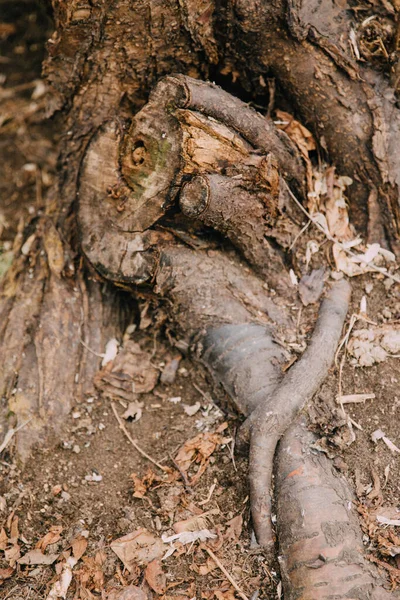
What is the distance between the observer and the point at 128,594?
6.93ft

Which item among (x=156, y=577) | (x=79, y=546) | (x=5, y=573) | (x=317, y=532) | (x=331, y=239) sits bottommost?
(x=5, y=573)

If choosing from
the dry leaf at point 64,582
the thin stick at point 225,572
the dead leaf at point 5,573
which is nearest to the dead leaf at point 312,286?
the thin stick at point 225,572

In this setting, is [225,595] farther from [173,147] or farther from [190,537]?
[173,147]

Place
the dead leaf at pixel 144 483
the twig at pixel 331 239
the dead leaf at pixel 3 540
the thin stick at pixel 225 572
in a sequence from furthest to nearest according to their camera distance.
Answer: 1. the twig at pixel 331 239
2. the dead leaf at pixel 144 483
3. the dead leaf at pixel 3 540
4. the thin stick at pixel 225 572

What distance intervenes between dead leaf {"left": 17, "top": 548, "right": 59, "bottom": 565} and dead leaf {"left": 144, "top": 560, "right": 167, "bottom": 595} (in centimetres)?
42

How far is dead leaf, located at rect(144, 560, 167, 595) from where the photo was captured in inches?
83.4

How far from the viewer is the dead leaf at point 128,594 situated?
2.11m

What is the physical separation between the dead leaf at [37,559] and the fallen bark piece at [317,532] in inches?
38.8

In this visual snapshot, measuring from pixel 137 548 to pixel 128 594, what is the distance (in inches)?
7.0

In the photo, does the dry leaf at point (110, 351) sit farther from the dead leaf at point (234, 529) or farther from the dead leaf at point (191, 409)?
the dead leaf at point (234, 529)

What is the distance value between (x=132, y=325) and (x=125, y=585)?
1.34 m

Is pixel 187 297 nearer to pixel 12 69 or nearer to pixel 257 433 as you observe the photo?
pixel 257 433

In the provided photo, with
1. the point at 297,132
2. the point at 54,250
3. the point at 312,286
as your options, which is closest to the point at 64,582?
the point at 54,250

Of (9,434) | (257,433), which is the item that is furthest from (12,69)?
(257,433)
